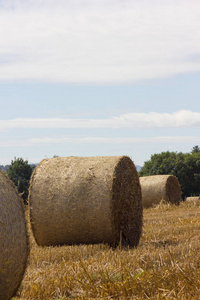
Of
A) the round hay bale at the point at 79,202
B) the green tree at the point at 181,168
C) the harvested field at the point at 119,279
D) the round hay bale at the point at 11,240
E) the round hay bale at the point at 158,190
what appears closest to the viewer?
the harvested field at the point at 119,279

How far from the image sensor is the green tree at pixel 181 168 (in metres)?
48.0

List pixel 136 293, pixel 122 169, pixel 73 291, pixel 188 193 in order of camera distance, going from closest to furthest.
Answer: pixel 136 293
pixel 73 291
pixel 122 169
pixel 188 193

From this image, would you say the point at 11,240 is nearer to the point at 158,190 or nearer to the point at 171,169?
the point at 158,190

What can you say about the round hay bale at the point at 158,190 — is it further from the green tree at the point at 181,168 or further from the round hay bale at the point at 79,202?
the green tree at the point at 181,168

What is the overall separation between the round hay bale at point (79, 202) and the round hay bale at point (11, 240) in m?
3.63

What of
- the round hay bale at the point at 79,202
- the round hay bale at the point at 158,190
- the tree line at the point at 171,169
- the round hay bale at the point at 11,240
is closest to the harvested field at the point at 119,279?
the round hay bale at the point at 11,240

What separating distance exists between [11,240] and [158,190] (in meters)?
16.9

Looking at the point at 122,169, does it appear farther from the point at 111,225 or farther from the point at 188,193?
the point at 188,193

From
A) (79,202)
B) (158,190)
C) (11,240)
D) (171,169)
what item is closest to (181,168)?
(171,169)

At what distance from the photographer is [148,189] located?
2217 cm

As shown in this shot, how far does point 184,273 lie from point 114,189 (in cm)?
446

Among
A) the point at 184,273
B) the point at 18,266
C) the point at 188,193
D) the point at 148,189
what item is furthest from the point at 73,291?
the point at 188,193

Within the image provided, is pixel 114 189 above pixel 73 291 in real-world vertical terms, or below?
above

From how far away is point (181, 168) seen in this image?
4878cm
